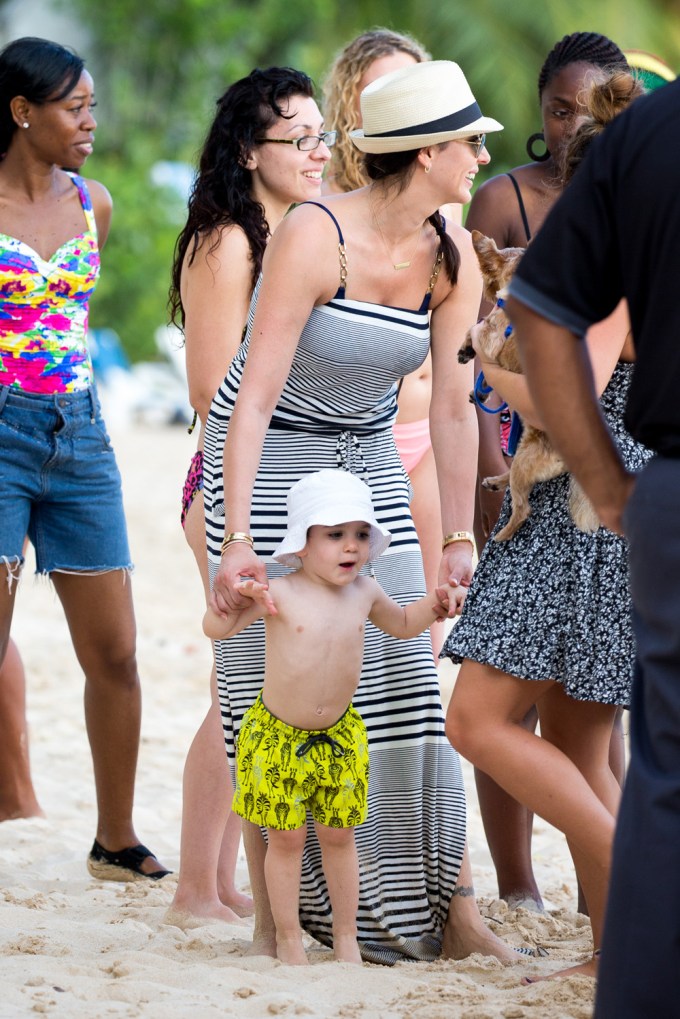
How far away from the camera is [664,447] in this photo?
2.09 m

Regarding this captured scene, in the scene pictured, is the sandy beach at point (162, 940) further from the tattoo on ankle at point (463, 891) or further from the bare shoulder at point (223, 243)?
the bare shoulder at point (223, 243)

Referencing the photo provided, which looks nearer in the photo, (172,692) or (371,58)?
(371,58)

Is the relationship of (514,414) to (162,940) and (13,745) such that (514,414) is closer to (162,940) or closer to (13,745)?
(162,940)

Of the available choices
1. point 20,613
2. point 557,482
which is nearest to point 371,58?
point 557,482

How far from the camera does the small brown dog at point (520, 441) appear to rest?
3.00 m

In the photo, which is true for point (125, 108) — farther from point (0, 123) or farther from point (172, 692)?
point (0, 123)

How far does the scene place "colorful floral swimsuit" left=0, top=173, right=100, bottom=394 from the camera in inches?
164

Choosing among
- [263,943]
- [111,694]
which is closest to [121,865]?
[111,694]

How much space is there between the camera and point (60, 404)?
4.22 metres

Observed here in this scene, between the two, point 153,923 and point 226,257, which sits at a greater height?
point 226,257

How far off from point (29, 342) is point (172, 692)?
12.0 feet

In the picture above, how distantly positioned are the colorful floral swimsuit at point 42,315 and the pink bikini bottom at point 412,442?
3.29 ft

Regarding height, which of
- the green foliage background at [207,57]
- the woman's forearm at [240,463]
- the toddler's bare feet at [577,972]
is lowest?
the toddler's bare feet at [577,972]

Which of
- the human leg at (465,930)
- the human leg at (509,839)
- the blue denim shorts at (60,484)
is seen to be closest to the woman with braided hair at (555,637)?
the human leg at (465,930)
